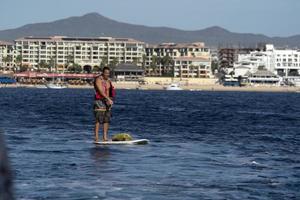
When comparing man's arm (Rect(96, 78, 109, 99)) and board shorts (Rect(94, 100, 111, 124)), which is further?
board shorts (Rect(94, 100, 111, 124))

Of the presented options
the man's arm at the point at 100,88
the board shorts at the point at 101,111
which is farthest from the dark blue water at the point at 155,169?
the man's arm at the point at 100,88

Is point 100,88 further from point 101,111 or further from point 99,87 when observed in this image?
point 101,111

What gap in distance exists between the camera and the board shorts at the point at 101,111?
22078mm

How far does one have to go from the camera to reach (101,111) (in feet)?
72.9

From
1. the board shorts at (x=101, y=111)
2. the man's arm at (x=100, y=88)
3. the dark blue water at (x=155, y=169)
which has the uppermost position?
→ the man's arm at (x=100, y=88)

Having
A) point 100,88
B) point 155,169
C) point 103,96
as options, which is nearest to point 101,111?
point 103,96

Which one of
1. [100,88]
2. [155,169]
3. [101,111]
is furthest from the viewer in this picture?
[101,111]

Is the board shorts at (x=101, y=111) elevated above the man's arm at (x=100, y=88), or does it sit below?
below

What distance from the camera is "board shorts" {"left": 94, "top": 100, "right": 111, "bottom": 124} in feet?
72.4

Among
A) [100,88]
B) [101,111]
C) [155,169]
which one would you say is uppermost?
[100,88]

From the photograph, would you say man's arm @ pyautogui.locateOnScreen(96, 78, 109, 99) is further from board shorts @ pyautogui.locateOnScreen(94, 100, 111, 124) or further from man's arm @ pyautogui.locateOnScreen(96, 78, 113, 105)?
board shorts @ pyautogui.locateOnScreen(94, 100, 111, 124)

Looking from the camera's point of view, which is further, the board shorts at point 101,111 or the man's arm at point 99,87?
the board shorts at point 101,111

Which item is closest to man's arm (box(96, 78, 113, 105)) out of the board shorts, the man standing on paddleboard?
the man standing on paddleboard

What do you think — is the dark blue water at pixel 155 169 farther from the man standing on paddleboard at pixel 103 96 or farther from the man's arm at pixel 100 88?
the man's arm at pixel 100 88
